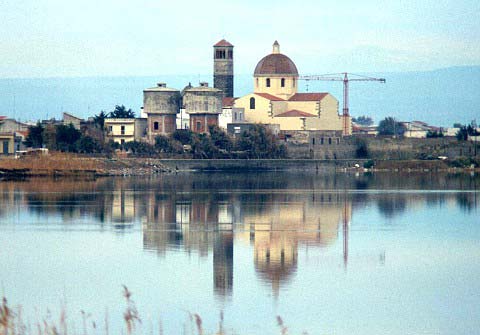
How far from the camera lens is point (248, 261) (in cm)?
2069

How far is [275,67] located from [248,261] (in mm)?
62312

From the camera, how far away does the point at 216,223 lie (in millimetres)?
27859

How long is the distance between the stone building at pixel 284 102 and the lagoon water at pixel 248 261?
41.9 m

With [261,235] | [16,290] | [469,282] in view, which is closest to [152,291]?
[16,290]

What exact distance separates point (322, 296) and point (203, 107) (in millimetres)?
58502

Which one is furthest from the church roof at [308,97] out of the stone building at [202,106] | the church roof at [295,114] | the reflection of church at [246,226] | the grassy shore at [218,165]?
the reflection of church at [246,226]

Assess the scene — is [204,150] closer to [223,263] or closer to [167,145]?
[167,145]

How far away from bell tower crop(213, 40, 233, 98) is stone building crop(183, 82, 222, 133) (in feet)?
18.8

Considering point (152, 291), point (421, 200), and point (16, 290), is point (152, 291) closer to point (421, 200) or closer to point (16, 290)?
point (16, 290)

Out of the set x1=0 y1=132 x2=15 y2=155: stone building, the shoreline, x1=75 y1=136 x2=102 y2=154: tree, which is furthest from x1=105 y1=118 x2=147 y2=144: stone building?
x1=0 y1=132 x2=15 y2=155: stone building

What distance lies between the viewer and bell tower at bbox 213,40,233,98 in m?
80.9

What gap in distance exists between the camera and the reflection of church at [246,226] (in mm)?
20516

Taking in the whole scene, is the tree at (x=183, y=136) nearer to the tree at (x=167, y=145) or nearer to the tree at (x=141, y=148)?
the tree at (x=167, y=145)

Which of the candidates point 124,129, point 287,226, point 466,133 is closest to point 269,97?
point 124,129
